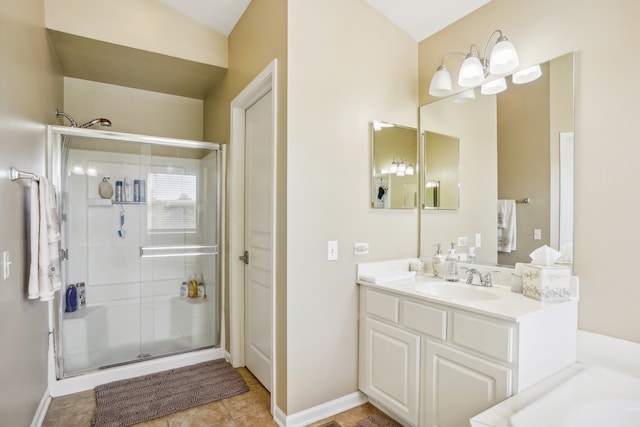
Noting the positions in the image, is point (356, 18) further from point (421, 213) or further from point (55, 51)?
point (55, 51)

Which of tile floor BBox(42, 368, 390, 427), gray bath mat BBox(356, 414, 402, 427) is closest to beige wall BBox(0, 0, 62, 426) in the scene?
tile floor BBox(42, 368, 390, 427)

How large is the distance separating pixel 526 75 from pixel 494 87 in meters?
0.20

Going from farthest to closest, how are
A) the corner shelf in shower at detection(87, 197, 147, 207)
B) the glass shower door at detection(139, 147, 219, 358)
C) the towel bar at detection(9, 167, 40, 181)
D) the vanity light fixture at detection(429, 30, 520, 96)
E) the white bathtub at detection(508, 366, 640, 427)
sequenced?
1. the glass shower door at detection(139, 147, 219, 358)
2. the corner shelf in shower at detection(87, 197, 147, 207)
3. the vanity light fixture at detection(429, 30, 520, 96)
4. the towel bar at detection(9, 167, 40, 181)
5. the white bathtub at detection(508, 366, 640, 427)

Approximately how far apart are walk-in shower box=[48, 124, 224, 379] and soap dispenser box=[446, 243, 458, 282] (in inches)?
78.8

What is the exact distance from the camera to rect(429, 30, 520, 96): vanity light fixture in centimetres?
190

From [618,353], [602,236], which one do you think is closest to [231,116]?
[602,236]

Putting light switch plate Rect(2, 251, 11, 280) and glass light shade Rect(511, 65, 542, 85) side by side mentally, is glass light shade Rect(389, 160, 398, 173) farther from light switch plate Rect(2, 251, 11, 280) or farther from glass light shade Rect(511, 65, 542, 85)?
light switch plate Rect(2, 251, 11, 280)

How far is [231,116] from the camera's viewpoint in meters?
2.86

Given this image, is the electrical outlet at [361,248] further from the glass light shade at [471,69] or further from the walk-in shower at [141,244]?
the walk-in shower at [141,244]

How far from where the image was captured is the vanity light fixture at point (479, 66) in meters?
1.90

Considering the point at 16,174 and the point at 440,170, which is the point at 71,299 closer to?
the point at 16,174

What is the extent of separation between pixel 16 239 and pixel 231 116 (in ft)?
5.59

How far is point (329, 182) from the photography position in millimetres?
2150

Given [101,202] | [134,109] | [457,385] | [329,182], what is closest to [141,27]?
[134,109]
